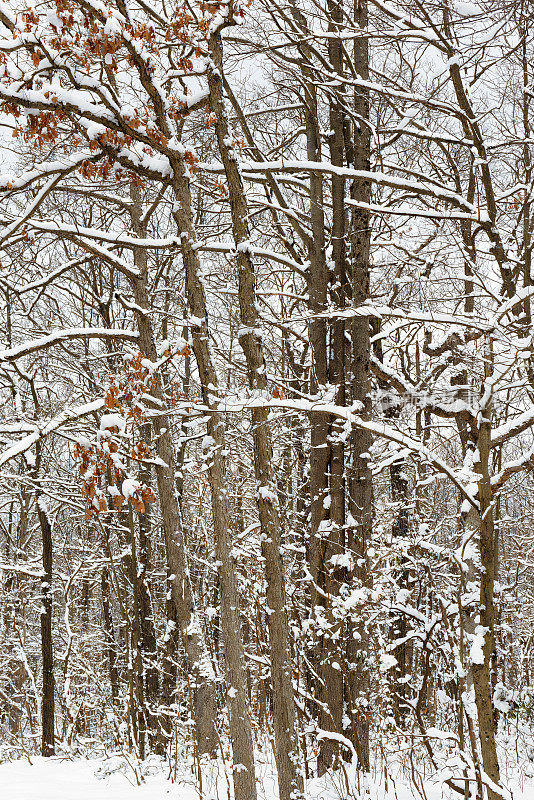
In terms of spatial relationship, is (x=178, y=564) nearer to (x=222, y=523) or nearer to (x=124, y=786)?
(x=124, y=786)

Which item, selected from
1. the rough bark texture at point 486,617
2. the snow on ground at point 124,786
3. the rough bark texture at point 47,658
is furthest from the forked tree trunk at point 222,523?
the rough bark texture at point 47,658

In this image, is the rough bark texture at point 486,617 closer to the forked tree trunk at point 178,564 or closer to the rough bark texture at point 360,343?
the rough bark texture at point 360,343

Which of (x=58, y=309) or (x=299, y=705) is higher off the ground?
(x=58, y=309)

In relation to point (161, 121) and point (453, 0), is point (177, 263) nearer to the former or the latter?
point (161, 121)

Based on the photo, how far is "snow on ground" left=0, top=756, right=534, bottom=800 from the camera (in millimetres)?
6352

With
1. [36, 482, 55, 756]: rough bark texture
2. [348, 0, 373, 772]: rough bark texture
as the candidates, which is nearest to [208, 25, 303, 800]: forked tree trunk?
[348, 0, 373, 772]: rough bark texture

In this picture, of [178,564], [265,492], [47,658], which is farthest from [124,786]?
[47,658]

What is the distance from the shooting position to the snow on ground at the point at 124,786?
20.8 feet

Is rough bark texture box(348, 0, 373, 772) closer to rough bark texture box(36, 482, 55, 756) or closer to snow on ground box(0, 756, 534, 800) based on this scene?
snow on ground box(0, 756, 534, 800)

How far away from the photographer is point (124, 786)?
793cm

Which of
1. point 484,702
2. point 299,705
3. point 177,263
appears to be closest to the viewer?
point 484,702

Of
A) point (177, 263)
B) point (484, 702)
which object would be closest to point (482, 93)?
point (177, 263)

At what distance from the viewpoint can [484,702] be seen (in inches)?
163

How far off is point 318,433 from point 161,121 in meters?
3.84
